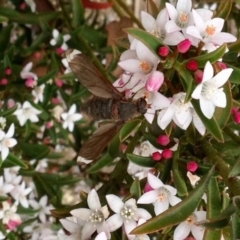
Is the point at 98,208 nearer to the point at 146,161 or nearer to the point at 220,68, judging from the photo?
the point at 146,161

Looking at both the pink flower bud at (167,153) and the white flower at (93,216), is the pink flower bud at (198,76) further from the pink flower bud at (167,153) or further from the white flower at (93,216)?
the white flower at (93,216)

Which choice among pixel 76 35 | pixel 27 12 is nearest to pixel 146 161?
pixel 76 35

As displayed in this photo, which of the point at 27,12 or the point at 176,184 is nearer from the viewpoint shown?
the point at 176,184

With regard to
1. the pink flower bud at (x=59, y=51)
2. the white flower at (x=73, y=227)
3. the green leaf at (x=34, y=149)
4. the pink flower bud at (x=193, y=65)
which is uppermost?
the pink flower bud at (x=193, y=65)

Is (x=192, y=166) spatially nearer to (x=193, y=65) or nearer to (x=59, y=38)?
(x=193, y=65)

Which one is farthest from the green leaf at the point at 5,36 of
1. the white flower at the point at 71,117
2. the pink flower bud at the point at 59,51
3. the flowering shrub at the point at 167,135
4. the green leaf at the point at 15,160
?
the green leaf at the point at 15,160

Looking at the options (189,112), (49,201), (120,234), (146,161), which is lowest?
(49,201)
